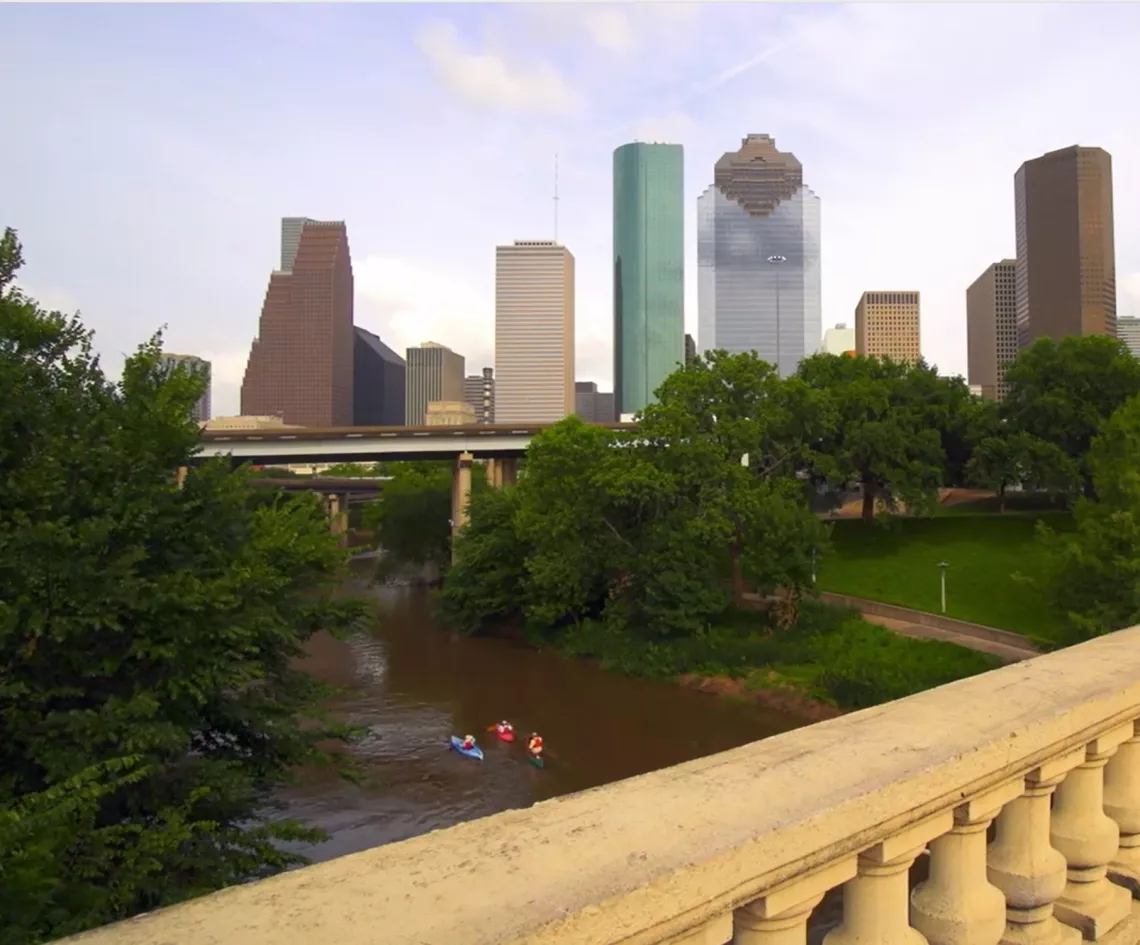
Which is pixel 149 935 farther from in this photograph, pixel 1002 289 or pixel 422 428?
pixel 1002 289

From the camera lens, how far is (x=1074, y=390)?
40625mm

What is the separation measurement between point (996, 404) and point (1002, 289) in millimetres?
175427

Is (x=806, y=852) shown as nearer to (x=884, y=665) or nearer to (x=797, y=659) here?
(x=884, y=665)

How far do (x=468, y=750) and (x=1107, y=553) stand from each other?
59.5 ft

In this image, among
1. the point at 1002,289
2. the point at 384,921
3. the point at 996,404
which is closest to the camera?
the point at 384,921

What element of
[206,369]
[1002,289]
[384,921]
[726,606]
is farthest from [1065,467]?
[1002,289]

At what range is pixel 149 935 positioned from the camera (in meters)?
1.94

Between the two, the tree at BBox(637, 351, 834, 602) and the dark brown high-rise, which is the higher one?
the dark brown high-rise

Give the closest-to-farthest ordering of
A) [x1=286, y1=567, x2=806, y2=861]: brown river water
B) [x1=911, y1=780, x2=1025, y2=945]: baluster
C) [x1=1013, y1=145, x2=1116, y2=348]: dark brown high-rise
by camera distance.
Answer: [x1=911, y1=780, x2=1025, y2=945]: baluster, [x1=286, y1=567, x2=806, y2=861]: brown river water, [x1=1013, y1=145, x2=1116, y2=348]: dark brown high-rise

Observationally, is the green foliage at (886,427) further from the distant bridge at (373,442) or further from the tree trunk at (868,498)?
the distant bridge at (373,442)

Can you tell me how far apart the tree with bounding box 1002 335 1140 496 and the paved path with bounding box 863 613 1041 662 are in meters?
14.2

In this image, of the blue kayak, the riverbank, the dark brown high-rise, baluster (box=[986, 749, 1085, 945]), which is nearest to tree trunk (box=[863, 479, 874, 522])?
the riverbank

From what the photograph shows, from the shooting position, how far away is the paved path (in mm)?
26094

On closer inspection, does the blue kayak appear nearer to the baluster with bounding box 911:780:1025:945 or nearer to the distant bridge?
the baluster with bounding box 911:780:1025:945
